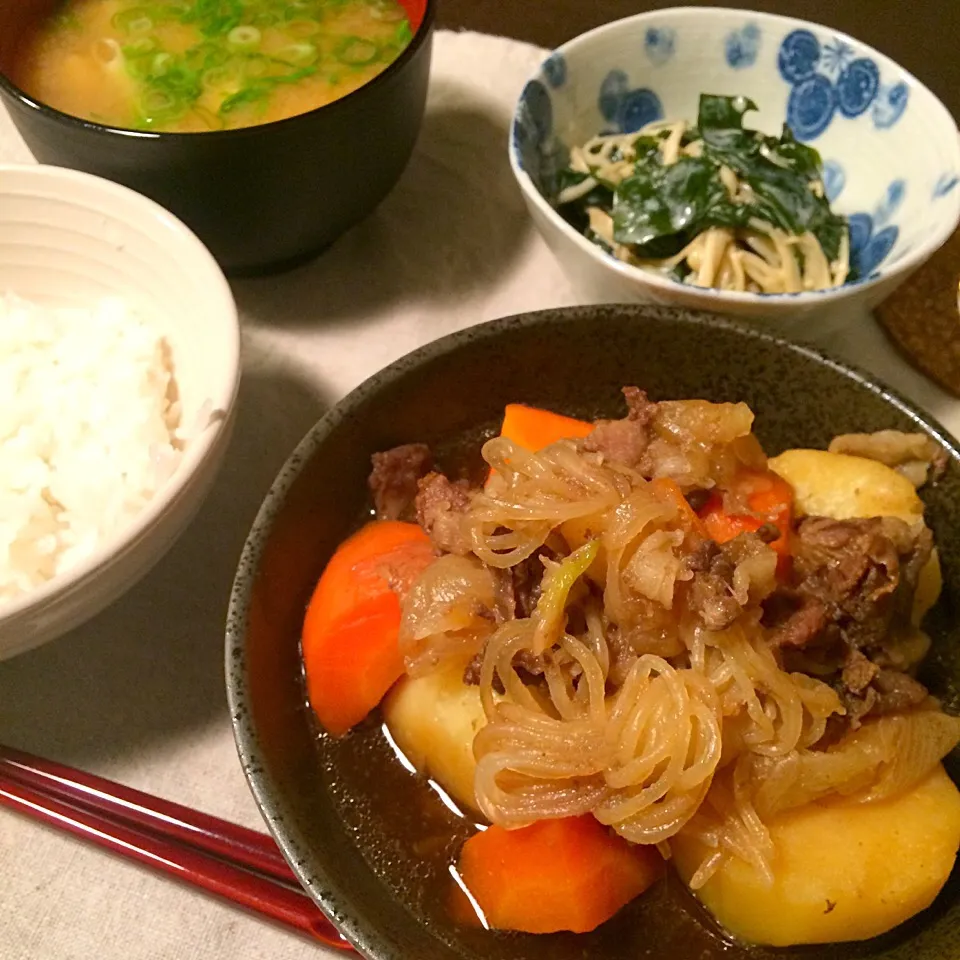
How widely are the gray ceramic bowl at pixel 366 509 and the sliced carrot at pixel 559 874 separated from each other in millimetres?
47

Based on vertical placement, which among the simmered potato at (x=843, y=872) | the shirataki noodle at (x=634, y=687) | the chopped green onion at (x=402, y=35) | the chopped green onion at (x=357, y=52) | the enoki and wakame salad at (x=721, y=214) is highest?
the chopped green onion at (x=402, y=35)

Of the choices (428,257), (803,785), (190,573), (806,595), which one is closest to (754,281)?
(428,257)

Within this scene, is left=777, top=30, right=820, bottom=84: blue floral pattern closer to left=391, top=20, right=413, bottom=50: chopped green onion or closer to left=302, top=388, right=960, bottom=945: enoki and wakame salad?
left=391, top=20, right=413, bottom=50: chopped green onion

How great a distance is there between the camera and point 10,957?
119cm

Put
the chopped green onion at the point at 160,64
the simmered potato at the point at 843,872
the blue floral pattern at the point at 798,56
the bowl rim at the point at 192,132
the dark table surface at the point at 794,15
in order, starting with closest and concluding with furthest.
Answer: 1. the simmered potato at the point at 843,872
2. the bowl rim at the point at 192,132
3. the chopped green onion at the point at 160,64
4. the blue floral pattern at the point at 798,56
5. the dark table surface at the point at 794,15

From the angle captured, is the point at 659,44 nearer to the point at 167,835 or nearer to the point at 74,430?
the point at 74,430

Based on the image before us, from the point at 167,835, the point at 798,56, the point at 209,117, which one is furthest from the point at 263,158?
the point at 798,56

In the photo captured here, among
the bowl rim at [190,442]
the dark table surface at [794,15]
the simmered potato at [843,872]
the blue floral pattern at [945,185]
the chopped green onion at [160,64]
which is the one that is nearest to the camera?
the simmered potato at [843,872]

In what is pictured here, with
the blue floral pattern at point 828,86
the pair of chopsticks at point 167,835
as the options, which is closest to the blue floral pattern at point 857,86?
the blue floral pattern at point 828,86

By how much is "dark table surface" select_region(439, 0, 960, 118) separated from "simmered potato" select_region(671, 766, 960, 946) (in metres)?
1.96

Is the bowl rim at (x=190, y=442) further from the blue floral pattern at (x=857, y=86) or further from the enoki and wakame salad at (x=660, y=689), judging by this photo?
the blue floral pattern at (x=857, y=86)

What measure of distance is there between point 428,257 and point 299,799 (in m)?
1.16

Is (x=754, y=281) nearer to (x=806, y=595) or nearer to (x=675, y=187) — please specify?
(x=675, y=187)

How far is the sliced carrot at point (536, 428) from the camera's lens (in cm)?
139
